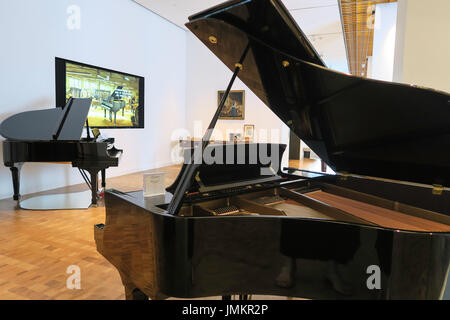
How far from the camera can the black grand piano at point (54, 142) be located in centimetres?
349

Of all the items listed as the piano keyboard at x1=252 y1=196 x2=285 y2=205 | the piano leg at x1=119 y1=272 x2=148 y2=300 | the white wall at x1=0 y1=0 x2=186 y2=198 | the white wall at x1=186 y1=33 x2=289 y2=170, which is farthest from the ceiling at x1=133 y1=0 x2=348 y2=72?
the piano leg at x1=119 y1=272 x2=148 y2=300

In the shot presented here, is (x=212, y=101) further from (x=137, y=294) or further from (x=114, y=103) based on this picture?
(x=137, y=294)

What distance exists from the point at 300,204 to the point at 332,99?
686 mm

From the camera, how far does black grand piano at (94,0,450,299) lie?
120 cm

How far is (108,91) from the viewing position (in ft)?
18.5

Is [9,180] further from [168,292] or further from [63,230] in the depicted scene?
[168,292]

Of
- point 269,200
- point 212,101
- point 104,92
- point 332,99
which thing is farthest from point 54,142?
point 212,101

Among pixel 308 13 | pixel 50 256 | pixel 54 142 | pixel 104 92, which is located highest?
pixel 308 13

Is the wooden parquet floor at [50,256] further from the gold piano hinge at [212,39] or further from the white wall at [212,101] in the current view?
the white wall at [212,101]

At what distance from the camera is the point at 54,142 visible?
3.52 m

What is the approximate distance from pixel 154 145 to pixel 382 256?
254 inches

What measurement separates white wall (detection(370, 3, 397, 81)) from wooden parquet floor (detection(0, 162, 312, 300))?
435 cm
